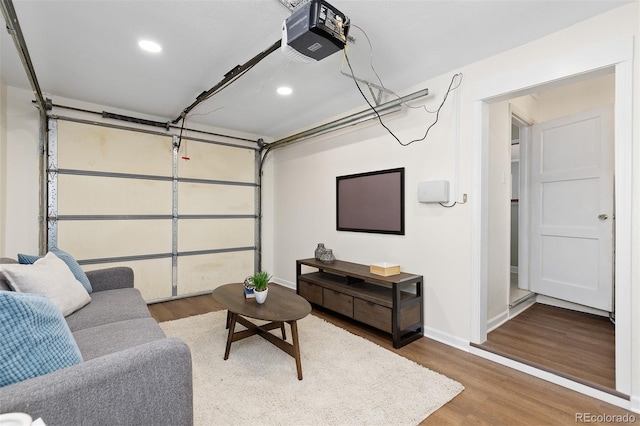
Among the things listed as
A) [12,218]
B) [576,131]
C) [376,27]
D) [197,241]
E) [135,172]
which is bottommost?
[197,241]

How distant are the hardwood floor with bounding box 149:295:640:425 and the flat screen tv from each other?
1.24 m

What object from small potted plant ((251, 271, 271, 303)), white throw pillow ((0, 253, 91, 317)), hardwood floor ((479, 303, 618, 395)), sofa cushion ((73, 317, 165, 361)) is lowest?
hardwood floor ((479, 303, 618, 395))

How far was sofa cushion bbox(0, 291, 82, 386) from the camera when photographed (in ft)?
3.06

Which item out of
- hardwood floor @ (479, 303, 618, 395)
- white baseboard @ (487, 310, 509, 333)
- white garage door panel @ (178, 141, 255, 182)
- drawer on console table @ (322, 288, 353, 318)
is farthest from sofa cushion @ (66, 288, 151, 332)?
white baseboard @ (487, 310, 509, 333)

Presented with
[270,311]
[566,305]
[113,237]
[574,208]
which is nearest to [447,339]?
[270,311]

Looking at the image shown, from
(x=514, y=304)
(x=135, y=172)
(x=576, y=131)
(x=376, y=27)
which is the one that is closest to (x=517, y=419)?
(x=514, y=304)

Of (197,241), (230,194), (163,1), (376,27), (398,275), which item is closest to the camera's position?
(163,1)

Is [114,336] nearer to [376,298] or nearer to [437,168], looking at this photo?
[376,298]

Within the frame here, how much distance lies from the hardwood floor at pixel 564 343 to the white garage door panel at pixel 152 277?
389 centimetres

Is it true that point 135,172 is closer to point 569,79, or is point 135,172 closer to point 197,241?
point 197,241

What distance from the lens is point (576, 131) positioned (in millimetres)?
3406

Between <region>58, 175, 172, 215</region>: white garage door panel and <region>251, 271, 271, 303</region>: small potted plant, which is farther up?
<region>58, 175, 172, 215</region>: white garage door panel

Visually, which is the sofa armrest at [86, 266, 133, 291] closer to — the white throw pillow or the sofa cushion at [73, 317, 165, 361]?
the white throw pillow

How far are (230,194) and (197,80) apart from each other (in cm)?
203
